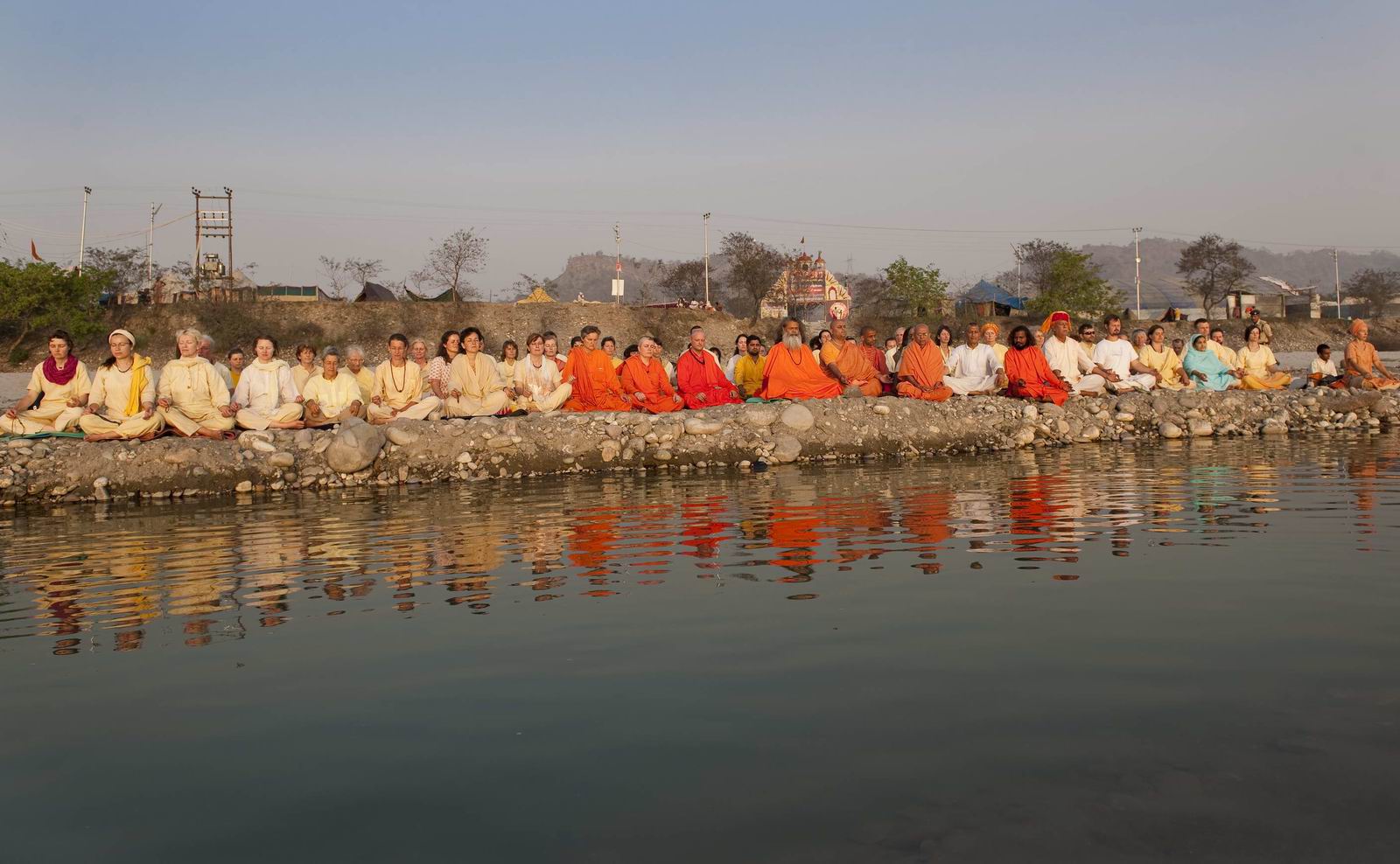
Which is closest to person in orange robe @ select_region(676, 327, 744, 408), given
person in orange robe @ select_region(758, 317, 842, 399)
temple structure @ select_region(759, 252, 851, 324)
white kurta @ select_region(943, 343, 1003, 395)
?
person in orange robe @ select_region(758, 317, 842, 399)

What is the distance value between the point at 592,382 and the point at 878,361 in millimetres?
4056

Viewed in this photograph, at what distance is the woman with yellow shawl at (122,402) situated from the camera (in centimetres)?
1133

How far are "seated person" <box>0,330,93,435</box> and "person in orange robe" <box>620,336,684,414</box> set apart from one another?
6028 millimetres

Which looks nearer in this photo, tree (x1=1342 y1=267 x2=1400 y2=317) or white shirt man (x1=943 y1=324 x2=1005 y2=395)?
white shirt man (x1=943 y1=324 x2=1005 y2=395)

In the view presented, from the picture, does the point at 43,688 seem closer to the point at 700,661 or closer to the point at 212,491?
the point at 700,661

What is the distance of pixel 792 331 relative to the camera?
14.2m

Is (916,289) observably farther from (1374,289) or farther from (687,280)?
(1374,289)

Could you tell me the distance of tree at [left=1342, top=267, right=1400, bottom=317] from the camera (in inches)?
2797

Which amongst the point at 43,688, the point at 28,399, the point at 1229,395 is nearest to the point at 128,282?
the point at 28,399

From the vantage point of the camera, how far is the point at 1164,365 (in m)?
15.9

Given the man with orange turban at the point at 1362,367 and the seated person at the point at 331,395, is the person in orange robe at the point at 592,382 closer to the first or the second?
the seated person at the point at 331,395

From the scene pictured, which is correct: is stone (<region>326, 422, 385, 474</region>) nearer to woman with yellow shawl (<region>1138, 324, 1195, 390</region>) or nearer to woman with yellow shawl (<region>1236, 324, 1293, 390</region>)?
woman with yellow shawl (<region>1138, 324, 1195, 390</region>)

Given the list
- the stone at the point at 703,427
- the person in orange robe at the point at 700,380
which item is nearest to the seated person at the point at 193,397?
the stone at the point at 703,427

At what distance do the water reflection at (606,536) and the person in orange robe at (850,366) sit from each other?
374 centimetres
